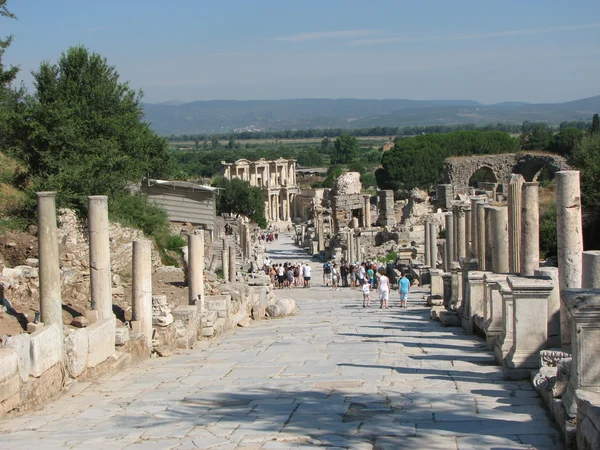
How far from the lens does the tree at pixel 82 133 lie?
2383 cm

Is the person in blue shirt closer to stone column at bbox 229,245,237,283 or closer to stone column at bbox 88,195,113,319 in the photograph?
stone column at bbox 229,245,237,283

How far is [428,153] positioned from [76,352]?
7767cm

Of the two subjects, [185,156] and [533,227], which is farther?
[185,156]

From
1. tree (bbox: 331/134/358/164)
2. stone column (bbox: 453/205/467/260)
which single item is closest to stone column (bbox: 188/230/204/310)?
stone column (bbox: 453/205/467/260)

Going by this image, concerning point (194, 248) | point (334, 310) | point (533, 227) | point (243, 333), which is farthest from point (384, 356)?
point (334, 310)

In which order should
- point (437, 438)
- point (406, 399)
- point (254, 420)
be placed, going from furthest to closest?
point (406, 399), point (254, 420), point (437, 438)

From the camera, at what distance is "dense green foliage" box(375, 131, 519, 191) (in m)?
84.9

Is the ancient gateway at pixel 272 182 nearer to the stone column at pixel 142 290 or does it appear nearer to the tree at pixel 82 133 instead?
the tree at pixel 82 133

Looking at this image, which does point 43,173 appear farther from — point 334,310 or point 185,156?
point 185,156

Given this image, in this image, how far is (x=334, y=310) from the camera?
2252 cm

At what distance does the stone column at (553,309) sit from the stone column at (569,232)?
0.13 metres

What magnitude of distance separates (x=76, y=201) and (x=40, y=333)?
15009 mm

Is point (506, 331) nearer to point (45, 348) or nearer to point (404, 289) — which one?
point (45, 348)

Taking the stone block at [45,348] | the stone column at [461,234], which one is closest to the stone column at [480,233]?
the stone column at [461,234]
